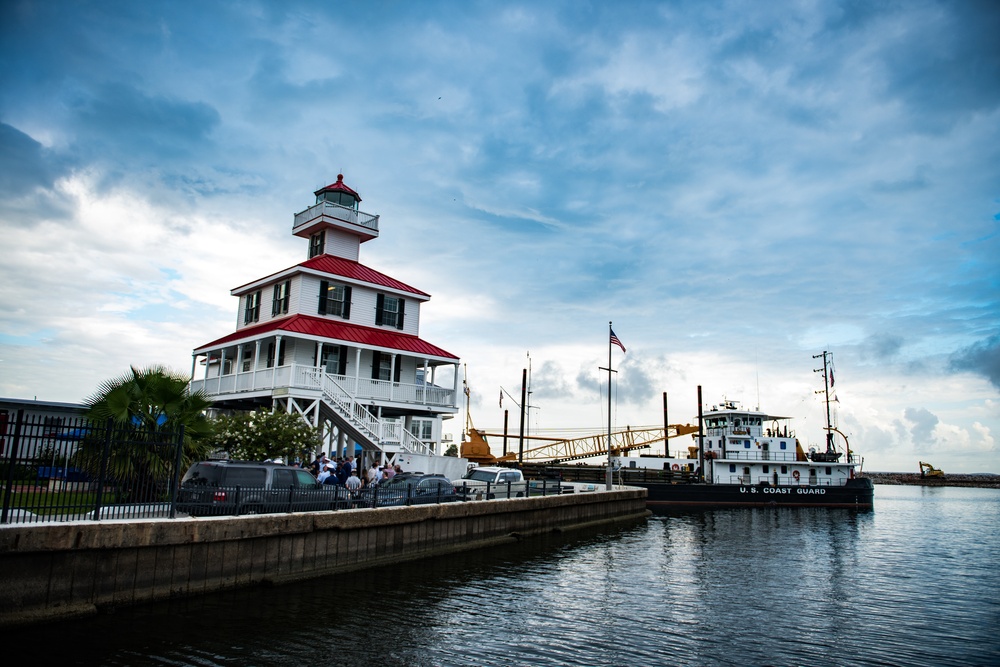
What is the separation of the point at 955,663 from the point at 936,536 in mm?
27023

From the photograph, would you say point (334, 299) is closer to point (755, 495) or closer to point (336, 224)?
point (336, 224)

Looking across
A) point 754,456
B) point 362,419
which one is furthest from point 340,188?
point 754,456

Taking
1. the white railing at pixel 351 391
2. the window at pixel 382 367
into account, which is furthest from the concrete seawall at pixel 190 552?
the window at pixel 382 367

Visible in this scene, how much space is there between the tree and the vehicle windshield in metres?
8.90

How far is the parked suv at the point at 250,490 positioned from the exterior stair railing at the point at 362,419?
12.2 m

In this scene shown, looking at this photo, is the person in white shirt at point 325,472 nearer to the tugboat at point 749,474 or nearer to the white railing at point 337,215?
the white railing at point 337,215

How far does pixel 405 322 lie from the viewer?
3856 cm

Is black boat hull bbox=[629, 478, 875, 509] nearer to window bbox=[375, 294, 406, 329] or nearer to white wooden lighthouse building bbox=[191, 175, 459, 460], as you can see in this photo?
white wooden lighthouse building bbox=[191, 175, 459, 460]

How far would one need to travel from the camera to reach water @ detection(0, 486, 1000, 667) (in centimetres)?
1097

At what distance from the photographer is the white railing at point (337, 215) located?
39469mm

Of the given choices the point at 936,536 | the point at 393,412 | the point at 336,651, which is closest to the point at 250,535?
the point at 336,651

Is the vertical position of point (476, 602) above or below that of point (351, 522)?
below

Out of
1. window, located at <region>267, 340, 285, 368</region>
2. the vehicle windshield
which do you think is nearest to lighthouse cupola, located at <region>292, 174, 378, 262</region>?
window, located at <region>267, 340, 285, 368</region>

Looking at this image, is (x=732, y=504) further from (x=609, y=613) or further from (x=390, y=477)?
(x=609, y=613)
